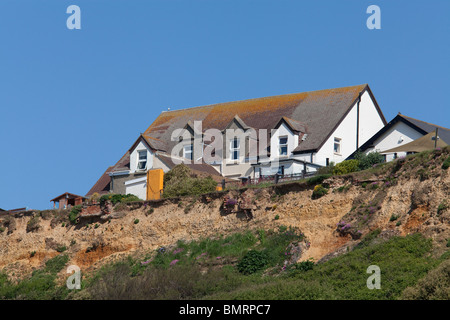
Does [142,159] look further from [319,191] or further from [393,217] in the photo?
[393,217]

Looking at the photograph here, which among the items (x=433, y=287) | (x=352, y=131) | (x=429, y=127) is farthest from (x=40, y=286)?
(x=429, y=127)

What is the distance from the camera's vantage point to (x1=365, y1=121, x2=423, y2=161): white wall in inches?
2078

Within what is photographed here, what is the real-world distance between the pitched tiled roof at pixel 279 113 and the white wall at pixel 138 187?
633 centimetres

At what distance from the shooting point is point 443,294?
107 feet

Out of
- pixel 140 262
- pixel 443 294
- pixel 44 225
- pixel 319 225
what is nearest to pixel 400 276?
pixel 443 294

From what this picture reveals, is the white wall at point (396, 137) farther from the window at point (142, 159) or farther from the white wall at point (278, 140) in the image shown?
the window at point (142, 159)

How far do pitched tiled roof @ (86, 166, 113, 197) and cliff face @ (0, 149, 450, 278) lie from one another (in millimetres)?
7033

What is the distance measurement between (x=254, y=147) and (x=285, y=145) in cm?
215

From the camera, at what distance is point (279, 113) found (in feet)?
202

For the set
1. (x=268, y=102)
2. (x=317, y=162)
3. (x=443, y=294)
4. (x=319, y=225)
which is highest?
(x=268, y=102)

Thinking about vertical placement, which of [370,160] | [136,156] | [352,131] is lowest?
[370,160]

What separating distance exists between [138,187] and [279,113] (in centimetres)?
1217

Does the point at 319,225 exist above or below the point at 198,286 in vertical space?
above

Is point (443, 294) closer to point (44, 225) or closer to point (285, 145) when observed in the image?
point (285, 145)
